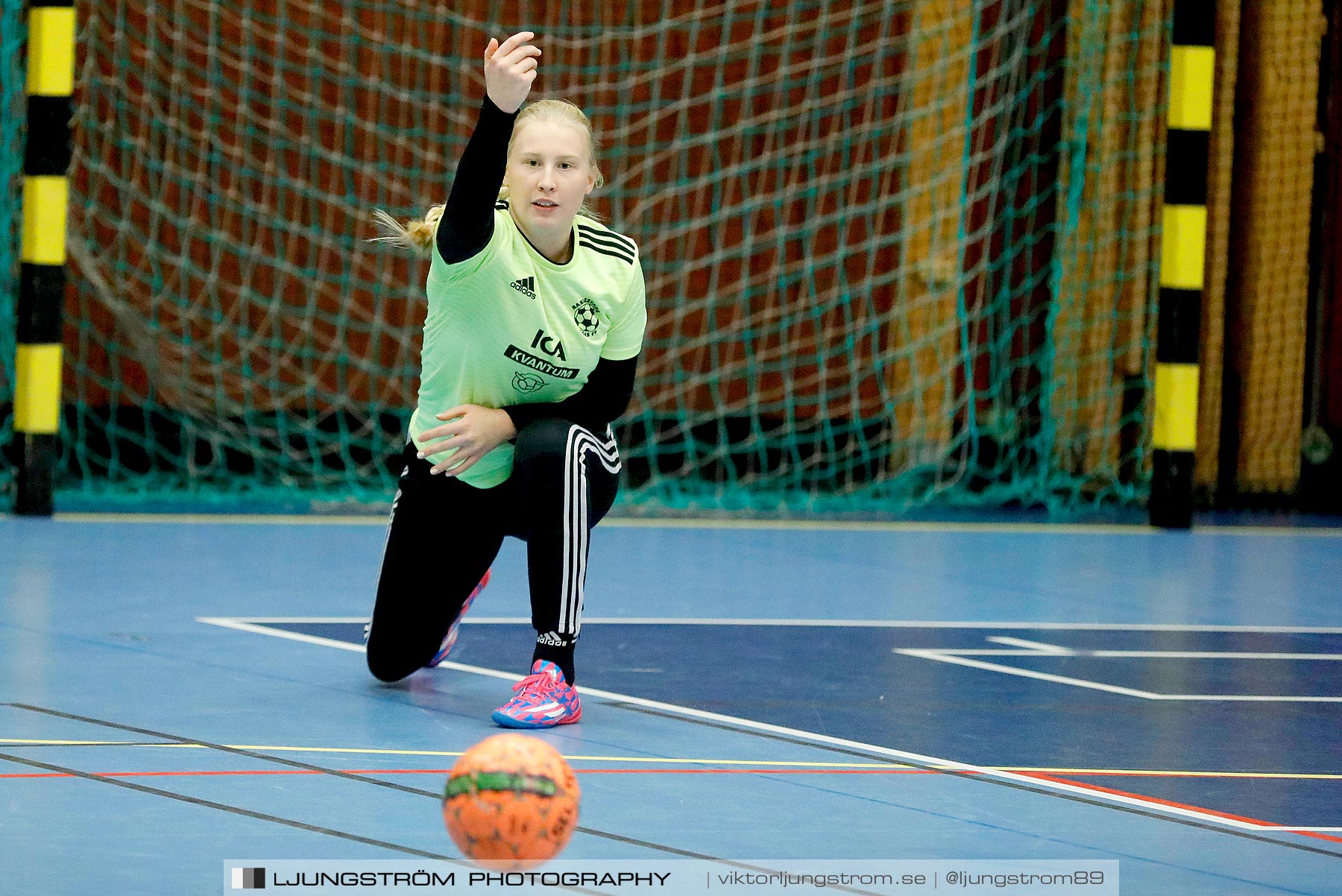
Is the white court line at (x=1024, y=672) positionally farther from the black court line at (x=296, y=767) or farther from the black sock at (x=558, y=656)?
the black court line at (x=296, y=767)

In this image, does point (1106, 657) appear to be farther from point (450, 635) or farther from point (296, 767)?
point (296, 767)

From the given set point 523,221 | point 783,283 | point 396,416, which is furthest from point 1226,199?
point 523,221

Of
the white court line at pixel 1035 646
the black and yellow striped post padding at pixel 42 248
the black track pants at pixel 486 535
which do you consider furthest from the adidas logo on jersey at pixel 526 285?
the black and yellow striped post padding at pixel 42 248

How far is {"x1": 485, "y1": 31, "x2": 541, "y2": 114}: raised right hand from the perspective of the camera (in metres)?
2.68

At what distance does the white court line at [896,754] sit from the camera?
2.44 m

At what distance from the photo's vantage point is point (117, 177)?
6.52 meters

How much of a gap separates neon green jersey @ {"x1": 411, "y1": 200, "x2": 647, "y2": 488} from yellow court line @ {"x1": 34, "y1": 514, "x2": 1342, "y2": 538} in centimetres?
225

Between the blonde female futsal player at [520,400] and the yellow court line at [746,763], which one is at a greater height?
the blonde female futsal player at [520,400]

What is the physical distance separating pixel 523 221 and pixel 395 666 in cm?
82

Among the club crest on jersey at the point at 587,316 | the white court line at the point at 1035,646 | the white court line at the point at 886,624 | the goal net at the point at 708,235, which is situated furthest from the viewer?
the goal net at the point at 708,235

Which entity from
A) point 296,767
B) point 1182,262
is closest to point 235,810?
point 296,767

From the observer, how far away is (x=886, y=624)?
395 cm

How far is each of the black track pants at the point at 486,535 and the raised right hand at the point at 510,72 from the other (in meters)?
0.59

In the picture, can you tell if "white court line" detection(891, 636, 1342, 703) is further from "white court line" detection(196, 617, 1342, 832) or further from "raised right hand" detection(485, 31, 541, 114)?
"raised right hand" detection(485, 31, 541, 114)
